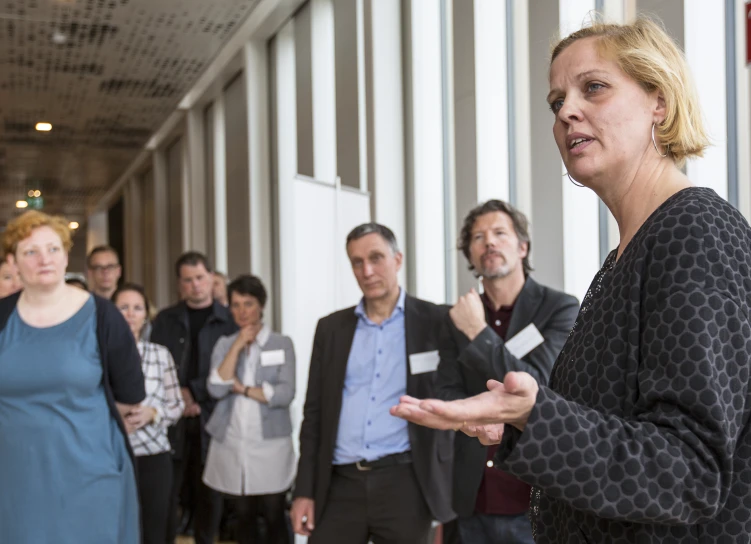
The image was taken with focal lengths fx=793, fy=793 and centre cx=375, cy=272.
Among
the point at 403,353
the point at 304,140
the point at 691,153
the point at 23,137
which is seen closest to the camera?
the point at 691,153

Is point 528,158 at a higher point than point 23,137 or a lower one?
lower

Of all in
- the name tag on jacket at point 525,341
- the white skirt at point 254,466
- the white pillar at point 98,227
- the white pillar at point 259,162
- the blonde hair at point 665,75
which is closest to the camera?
the blonde hair at point 665,75

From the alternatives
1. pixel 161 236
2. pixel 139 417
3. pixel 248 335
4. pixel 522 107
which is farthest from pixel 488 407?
pixel 161 236

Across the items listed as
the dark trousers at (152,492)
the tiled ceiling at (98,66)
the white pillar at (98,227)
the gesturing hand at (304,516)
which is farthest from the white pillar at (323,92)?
the white pillar at (98,227)

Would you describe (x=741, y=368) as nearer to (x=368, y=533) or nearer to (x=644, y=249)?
(x=644, y=249)

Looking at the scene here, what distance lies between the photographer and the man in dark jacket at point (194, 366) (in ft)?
16.5

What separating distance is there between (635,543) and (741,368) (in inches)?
10.4

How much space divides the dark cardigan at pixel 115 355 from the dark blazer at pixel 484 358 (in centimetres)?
117

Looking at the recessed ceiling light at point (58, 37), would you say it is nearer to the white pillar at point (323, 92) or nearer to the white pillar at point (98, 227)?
the white pillar at point (323, 92)

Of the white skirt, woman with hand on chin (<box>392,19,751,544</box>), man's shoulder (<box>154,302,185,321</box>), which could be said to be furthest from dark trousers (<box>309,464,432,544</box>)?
man's shoulder (<box>154,302,185,321</box>)

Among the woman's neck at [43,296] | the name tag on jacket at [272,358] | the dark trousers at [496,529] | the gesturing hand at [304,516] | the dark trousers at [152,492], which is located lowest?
the dark trousers at [152,492]

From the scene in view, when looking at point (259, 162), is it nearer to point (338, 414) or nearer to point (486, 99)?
point (486, 99)

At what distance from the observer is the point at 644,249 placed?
3.37 feet

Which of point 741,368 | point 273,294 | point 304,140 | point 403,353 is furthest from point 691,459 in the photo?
point 273,294
